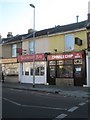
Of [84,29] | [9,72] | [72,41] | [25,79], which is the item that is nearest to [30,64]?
[25,79]

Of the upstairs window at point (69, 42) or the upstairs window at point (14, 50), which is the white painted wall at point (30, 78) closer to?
the upstairs window at point (14, 50)

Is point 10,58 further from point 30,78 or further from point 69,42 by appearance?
point 69,42

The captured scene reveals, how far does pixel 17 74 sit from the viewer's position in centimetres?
2633

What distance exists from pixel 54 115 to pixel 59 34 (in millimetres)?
15036

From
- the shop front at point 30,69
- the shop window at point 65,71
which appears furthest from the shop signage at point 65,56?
the shop front at point 30,69

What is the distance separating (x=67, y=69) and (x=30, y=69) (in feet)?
18.8

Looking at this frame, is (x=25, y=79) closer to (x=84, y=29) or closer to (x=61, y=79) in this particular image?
(x=61, y=79)

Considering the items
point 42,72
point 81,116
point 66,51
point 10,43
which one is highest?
point 10,43

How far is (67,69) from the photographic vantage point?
68.4 feet

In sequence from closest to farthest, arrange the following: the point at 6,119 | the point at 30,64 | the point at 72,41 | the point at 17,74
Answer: the point at 6,119 < the point at 72,41 < the point at 30,64 < the point at 17,74

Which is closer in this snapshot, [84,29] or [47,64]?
[84,29]

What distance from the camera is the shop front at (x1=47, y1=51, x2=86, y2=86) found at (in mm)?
19669

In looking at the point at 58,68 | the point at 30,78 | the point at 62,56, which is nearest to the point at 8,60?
the point at 30,78

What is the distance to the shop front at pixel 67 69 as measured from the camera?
19.7m
